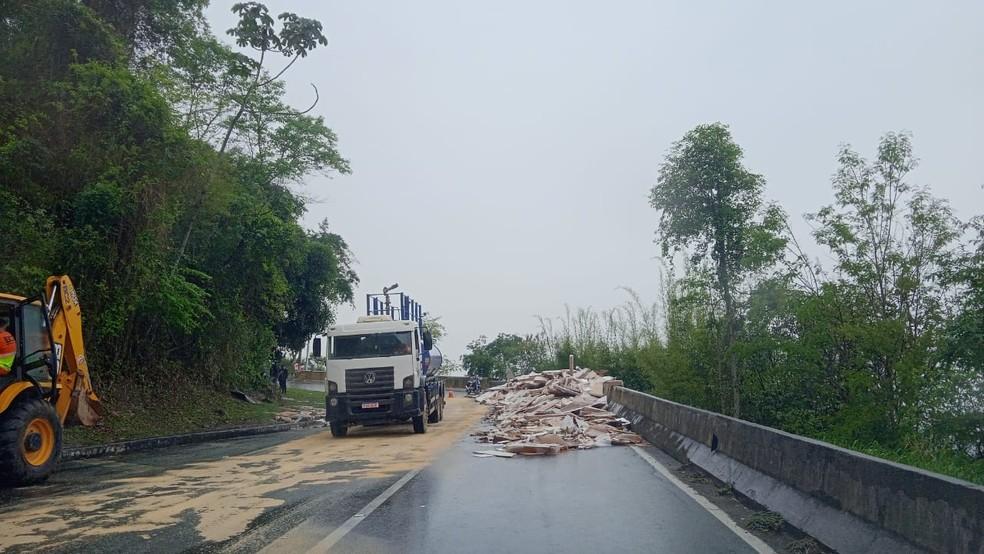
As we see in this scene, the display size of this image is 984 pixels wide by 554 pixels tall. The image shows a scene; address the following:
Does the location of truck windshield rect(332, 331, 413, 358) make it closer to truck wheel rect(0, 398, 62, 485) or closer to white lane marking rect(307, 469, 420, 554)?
truck wheel rect(0, 398, 62, 485)

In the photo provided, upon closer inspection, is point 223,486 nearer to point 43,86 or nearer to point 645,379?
point 43,86

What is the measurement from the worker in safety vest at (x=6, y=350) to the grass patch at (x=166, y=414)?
5984 mm

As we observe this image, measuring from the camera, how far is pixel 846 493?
6461 millimetres

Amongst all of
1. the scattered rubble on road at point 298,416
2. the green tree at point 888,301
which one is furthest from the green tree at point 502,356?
the green tree at point 888,301

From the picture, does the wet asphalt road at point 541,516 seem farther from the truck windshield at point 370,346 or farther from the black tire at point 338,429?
the black tire at point 338,429

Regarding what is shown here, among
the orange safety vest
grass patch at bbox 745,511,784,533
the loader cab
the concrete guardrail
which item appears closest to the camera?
the concrete guardrail

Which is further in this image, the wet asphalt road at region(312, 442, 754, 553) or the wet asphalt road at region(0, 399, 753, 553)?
the wet asphalt road at region(0, 399, 753, 553)

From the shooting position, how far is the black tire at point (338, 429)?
20.0 metres

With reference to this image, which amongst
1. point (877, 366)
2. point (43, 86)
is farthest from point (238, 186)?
point (877, 366)

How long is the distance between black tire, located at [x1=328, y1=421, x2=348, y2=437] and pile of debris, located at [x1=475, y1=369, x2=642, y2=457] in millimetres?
3552

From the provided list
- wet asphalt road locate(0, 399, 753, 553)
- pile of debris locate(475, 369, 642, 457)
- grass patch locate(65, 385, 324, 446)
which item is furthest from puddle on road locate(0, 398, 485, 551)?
grass patch locate(65, 385, 324, 446)

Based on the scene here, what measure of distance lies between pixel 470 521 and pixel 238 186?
20265mm

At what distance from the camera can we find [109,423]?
1958cm

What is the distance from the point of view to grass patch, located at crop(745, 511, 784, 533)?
7512mm
